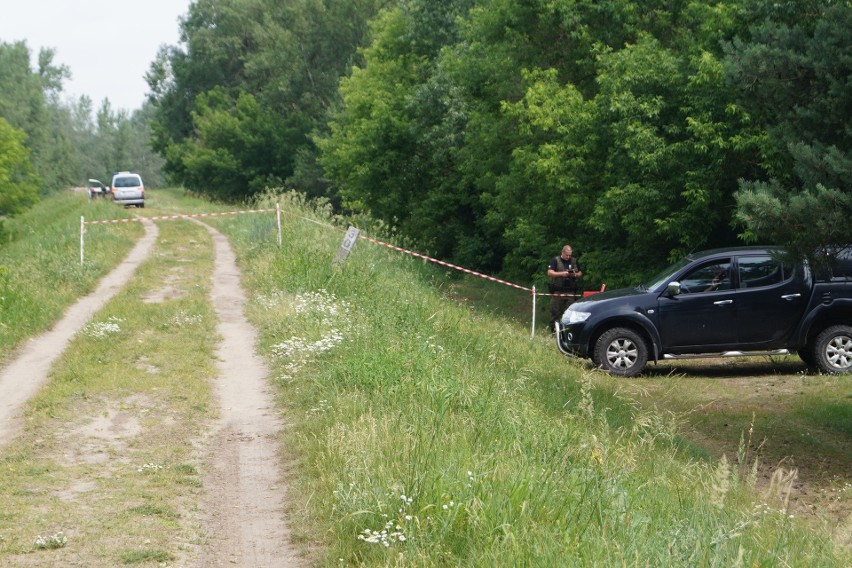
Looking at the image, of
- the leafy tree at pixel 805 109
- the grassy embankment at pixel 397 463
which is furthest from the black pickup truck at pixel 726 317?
the leafy tree at pixel 805 109

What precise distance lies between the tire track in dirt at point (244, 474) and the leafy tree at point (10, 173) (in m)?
53.5

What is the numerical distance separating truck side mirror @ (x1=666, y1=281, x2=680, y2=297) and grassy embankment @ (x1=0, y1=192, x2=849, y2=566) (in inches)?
78.9

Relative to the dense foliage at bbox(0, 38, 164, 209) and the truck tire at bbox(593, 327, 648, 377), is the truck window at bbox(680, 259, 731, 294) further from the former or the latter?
the dense foliage at bbox(0, 38, 164, 209)

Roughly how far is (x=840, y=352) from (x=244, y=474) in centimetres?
1043

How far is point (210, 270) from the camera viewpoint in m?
22.6

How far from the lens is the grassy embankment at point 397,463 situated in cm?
553

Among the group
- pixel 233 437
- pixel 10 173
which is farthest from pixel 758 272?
pixel 10 173

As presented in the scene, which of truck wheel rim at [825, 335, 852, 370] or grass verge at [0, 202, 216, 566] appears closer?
grass verge at [0, 202, 216, 566]

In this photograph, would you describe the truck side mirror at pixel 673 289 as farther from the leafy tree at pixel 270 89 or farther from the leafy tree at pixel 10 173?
the leafy tree at pixel 10 173

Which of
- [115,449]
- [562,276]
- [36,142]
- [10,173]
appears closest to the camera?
[115,449]

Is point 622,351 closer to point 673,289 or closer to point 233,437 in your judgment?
point 673,289

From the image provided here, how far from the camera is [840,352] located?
50.9ft

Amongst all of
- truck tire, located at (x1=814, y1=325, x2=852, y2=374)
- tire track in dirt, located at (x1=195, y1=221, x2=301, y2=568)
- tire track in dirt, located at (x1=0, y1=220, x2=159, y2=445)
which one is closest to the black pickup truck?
truck tire, located at (x1=814, y1=325, x2=852, y2=374)

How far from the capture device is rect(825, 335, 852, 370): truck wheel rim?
50.8 feet
